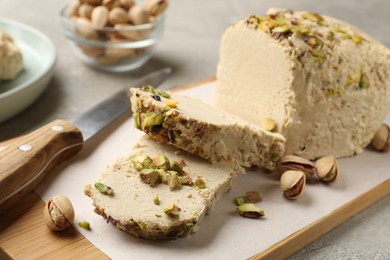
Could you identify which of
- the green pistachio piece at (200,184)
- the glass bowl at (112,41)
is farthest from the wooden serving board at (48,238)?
the glass bowl at (112,41)

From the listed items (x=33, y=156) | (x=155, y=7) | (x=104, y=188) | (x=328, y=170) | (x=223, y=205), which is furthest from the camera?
(x=155, y=7)

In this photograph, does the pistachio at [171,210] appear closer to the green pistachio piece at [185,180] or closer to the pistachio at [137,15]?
→ the green pistachio piece at [185,180]

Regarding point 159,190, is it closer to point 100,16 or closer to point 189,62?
point 100,16

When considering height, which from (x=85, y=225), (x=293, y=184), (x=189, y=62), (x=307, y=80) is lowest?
(x=189, y=62)

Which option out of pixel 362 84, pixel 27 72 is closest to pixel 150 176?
pixel 362 84

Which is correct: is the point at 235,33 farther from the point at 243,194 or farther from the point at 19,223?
the point at 19,223
